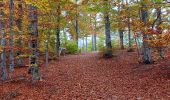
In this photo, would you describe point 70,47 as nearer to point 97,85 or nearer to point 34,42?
point 34,42

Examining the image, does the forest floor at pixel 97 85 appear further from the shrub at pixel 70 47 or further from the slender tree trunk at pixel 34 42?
the shrub at pixel 70 47

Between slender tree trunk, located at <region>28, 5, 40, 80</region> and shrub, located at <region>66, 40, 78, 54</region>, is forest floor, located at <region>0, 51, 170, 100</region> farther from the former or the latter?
shrub, located at <region>66, 40, 78, 54</region>

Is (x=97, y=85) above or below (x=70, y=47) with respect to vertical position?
below

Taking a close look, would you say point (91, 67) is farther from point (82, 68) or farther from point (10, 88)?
point (10, 88)

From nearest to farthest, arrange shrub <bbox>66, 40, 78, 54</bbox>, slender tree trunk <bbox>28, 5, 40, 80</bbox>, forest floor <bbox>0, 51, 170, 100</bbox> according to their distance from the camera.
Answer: forest floor <bbox>0, 51, 170, 100</bbox> → slender tree trunk <bbox>28, 5, 40, 80</bbox> → shrub <bbox>66, 40, 78, 54</bbox>

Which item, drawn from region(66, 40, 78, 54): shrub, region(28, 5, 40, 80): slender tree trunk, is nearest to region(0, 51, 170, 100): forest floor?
region(28, 5, 40, 80): slender tree trunk

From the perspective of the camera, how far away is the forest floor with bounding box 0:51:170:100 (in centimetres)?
1338

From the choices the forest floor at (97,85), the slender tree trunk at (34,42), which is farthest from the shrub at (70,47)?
the slender tree trunk at (34,42)

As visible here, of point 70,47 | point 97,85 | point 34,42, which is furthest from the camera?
point 70,47

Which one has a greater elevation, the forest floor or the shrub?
the shrub

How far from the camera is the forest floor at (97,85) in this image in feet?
43.9

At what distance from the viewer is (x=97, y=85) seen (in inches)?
619

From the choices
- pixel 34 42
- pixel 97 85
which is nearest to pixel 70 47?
pixel 34 42

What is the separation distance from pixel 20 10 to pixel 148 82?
12.5 metres
